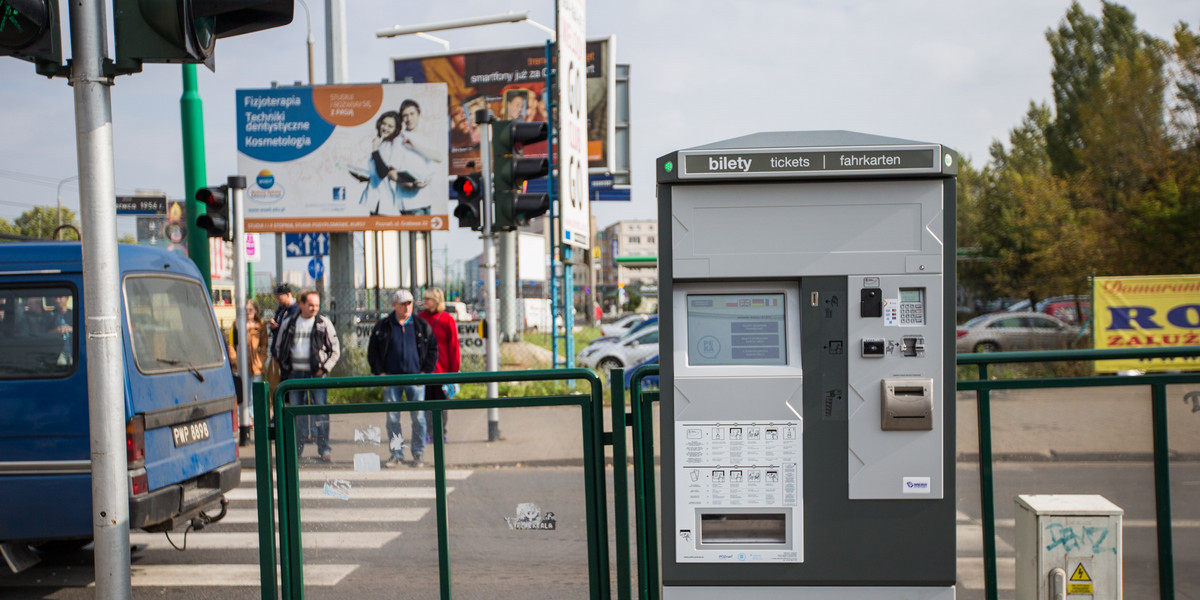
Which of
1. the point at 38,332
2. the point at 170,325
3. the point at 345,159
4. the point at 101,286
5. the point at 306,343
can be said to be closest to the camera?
the point at 101,286

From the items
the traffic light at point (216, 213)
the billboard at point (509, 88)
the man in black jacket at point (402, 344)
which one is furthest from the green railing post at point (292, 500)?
the billboard at point (509, 88)

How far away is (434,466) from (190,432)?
126 inches

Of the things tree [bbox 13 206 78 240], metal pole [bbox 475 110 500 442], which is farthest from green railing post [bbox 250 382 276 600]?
tree [bbox 13 206 78 240]

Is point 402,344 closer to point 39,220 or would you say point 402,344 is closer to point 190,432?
point 190,432

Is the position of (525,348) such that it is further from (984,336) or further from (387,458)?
(387,458)

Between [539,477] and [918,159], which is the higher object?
[918,159]

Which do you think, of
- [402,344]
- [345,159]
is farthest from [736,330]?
[345,159]

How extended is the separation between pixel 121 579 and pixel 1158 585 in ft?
14.3

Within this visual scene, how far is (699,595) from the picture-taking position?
329 cm

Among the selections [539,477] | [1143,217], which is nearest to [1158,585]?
[539,477]

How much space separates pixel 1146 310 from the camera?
40.8 ft

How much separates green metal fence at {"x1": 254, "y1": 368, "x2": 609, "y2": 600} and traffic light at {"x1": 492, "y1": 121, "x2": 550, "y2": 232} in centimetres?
613

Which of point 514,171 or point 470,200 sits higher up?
point 514,171

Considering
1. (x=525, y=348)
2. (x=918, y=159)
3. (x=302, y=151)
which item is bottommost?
(x=525, y=348)
